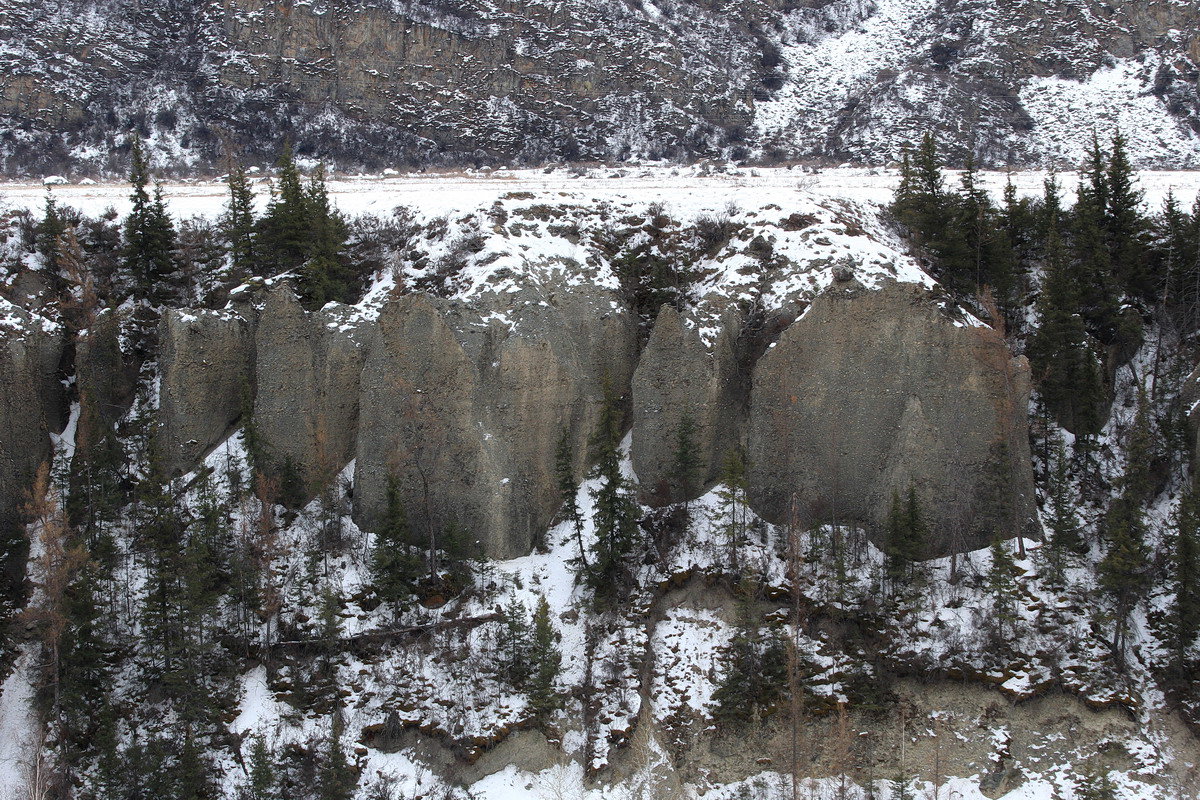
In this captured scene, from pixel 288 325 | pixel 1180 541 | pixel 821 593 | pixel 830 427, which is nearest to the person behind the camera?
pixel 1180 541

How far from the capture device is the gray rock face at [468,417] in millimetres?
31094

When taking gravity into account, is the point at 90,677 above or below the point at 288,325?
below

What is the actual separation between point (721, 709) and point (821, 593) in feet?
17.3

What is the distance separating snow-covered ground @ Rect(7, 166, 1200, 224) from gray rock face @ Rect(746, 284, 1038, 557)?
8402 millimetres

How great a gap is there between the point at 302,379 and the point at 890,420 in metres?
22.0

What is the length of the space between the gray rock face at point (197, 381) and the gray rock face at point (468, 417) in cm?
597

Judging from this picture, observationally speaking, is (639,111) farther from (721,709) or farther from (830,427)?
(721,709)

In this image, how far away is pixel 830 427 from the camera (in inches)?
1223

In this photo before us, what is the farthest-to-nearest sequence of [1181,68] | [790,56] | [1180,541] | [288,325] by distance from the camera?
[790,56] → [1181,68] → [288,325] → [1180,541]

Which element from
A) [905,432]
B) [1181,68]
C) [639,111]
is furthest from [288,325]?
[1181,68]

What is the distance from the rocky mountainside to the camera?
234ft

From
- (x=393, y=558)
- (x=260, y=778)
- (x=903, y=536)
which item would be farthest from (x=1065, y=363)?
(x=260, y=778)

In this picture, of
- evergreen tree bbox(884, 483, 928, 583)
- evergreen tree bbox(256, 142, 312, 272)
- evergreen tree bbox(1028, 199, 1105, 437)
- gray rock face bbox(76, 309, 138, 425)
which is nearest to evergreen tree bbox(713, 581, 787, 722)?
evergreen tree bbox(884, 483, 928, 583)

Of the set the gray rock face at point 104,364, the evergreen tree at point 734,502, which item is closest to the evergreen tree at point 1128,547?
the evergreen tree at point 734,502
